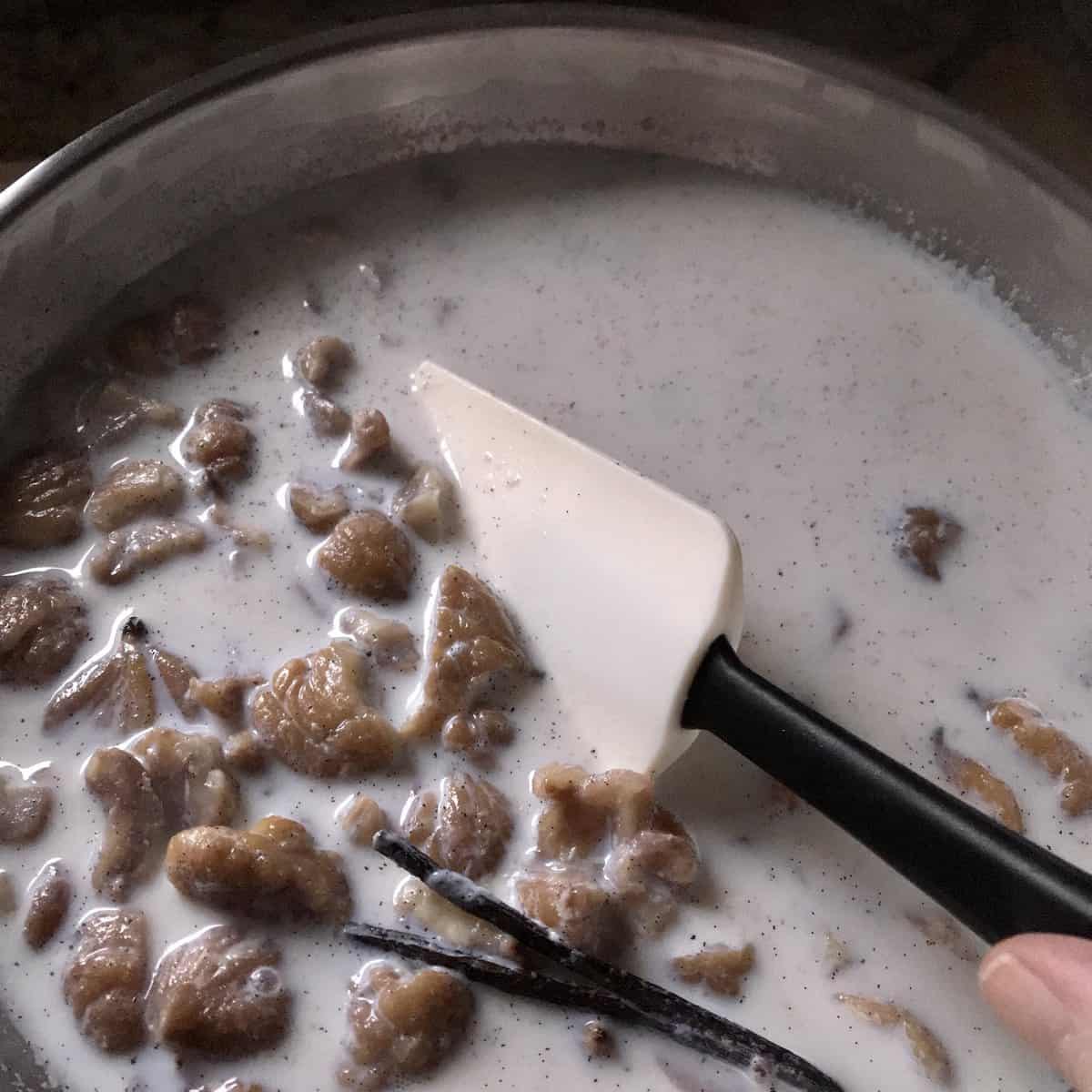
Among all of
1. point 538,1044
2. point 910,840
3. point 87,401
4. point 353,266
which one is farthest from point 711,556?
point 87,401

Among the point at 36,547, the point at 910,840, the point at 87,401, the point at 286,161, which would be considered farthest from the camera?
the point at 286,161

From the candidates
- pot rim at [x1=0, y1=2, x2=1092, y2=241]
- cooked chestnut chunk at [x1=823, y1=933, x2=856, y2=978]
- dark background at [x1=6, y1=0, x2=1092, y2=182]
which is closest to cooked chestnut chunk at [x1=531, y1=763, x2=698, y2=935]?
cooked chestnut chunk at [x1=823, y1=933, x2=856, y2=978]

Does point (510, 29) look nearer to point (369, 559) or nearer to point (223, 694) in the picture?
point (369, 559)

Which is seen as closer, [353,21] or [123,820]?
[123,820]

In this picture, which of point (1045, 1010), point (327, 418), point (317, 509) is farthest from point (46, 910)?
point (1045, 1010)

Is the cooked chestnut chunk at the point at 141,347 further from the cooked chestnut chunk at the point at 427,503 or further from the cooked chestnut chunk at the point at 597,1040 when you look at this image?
the cooked chestnut chunk at the point at 597,1040

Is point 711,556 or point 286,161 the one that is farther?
point 286,161

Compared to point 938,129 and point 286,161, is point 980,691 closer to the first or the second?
point 938,129
